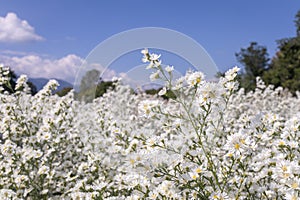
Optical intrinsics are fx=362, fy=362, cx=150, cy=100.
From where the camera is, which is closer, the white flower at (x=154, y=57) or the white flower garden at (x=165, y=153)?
the white flower garden at (x=165, y=153)

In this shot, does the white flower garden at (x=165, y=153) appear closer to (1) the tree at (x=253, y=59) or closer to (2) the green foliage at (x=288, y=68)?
(2) the green foliage at (x=288, y=68)

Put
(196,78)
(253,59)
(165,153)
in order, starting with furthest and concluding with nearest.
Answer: (253,59) < (165,153) < (196,78)

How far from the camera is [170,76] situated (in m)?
2.16

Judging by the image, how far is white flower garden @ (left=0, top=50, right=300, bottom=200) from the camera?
1995mm

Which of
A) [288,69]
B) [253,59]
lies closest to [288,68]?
[288,69]

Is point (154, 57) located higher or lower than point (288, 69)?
lower

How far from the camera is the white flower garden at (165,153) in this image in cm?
200

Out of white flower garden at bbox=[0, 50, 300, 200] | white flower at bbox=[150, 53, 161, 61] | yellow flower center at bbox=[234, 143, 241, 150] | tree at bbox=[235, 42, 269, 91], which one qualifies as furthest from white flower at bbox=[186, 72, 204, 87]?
tree at bbox=[235, 42, 269, 91]

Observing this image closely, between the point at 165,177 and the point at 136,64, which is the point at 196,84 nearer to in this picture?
the point at 165,177

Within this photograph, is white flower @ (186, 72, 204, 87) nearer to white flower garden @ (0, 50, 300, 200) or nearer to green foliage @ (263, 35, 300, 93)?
white flower garden @ (0, 50, 300, 200)

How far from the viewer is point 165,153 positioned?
2578mm

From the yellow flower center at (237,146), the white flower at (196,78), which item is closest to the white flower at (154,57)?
the white flower at (196,78)

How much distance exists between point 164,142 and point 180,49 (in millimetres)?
2645

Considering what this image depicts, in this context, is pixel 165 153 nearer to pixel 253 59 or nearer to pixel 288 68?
pixel 288 68
